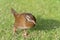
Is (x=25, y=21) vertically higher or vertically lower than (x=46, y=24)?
higher

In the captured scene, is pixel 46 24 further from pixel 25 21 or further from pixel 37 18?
pixel 25 21

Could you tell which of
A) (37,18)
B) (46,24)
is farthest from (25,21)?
(37,18)

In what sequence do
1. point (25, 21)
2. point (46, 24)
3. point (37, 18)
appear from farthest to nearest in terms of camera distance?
point (37, 18), point (46, 24), point (25, 21)

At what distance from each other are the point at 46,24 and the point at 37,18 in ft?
1.43

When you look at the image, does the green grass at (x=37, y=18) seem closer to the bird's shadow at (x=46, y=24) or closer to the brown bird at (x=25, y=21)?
the bird's shadow at (x=46, y=24)

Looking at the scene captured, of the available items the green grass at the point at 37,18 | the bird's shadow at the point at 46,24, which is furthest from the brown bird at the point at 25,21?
the bird's shadow at the point at 46,24

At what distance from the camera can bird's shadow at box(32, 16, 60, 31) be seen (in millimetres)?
7680

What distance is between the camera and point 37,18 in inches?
323

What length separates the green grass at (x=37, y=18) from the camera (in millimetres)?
A: 7310

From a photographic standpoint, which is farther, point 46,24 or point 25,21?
point 46,24

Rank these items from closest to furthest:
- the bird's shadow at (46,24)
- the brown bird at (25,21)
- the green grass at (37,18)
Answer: the brown bird at (25,21)
the green grass at (37,18)
the bird's shadow at (46,24)

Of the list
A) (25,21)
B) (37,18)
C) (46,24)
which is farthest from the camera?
(37,18)

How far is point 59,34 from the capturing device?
24.3 ft

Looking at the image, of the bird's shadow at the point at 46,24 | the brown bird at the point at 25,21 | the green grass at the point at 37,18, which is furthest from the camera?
the bird's shadow at the point at 46,24
